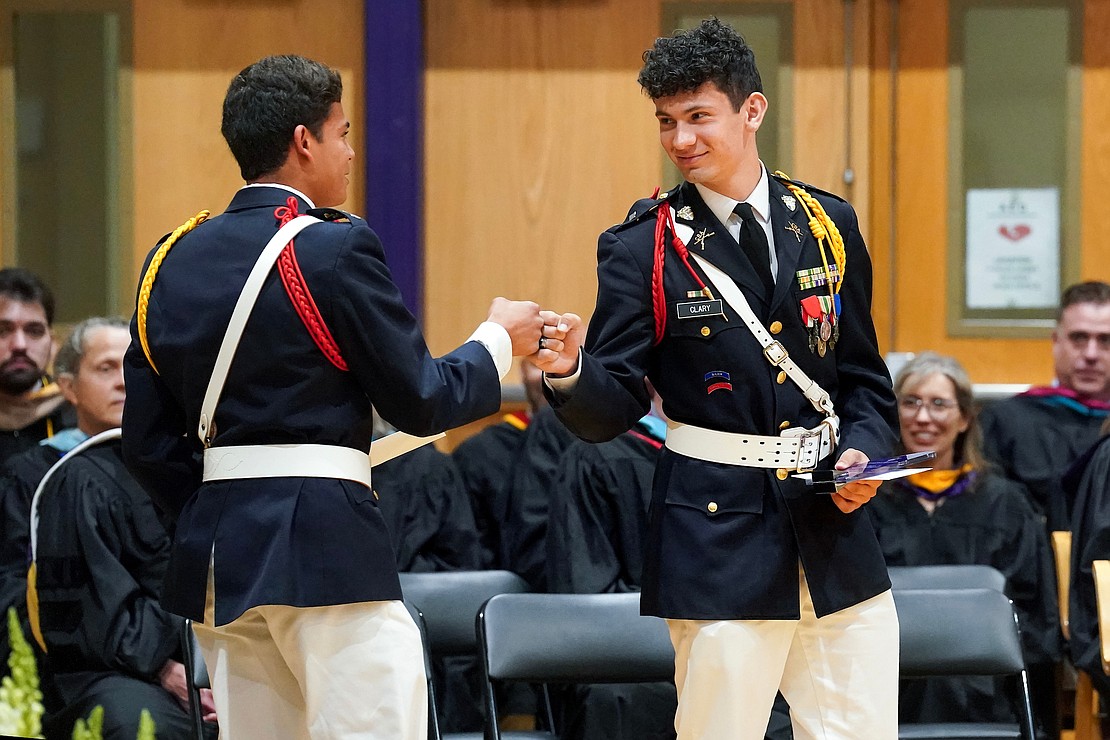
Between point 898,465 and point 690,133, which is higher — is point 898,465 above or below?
below

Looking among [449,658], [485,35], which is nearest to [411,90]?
[485,35]

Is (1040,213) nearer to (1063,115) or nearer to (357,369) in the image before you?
(1063,115)

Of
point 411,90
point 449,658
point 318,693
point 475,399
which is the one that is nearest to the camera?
point 318,693

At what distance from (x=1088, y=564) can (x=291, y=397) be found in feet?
8.84

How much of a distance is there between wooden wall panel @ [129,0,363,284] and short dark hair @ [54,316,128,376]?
1.15 metres

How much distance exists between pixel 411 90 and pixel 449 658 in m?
2.28

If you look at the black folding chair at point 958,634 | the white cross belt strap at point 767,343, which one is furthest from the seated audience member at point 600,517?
the white cross belt strap at point 767,343

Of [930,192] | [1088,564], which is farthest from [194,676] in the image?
[930,192]

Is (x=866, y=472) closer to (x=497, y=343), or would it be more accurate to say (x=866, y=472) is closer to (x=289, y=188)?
(x=497, y=343)

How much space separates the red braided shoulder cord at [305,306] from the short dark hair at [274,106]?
22 centimetres

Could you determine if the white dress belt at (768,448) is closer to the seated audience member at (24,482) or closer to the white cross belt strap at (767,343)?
the white cross belt strap at (767,343)

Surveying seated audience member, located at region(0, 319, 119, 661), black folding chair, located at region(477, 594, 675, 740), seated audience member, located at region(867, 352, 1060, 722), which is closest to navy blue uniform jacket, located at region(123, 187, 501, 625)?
black folding chair, located at region(477, 594, 675, 740)

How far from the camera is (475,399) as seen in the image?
2.58 meters

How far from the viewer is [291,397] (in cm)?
244
